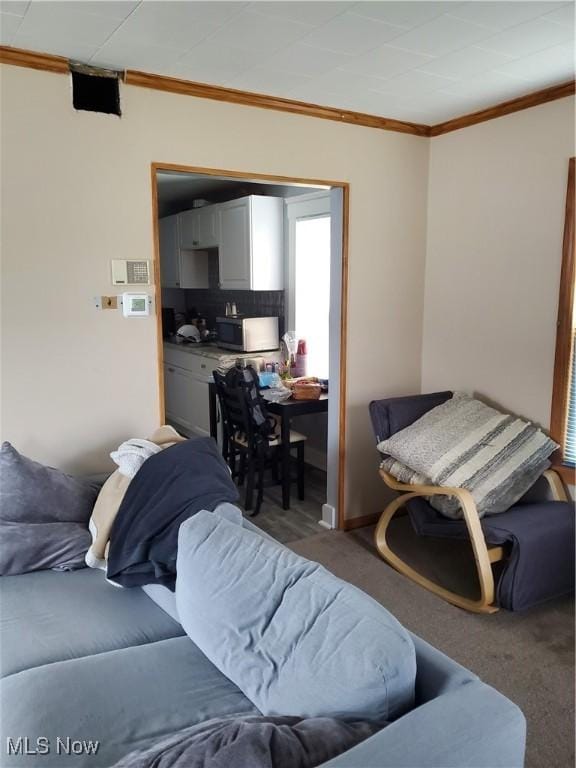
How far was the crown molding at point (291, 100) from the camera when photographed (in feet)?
8.36

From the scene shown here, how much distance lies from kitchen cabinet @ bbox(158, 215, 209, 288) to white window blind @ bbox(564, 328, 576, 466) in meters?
4.17

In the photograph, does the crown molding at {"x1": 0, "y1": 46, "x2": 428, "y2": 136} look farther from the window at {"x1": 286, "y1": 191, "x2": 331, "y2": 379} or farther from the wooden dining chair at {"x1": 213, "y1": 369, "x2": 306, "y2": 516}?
the wooden dining chair at {"x1": 213, "y1": 369, "x2": 306, "y2": 516}

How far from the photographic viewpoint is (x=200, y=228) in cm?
578

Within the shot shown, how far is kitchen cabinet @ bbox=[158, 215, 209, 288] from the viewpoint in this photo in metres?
6.35

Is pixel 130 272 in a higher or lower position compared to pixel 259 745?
higher

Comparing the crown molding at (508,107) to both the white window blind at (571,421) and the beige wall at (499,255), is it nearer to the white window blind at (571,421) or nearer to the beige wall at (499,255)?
the beige wall at (499,255)

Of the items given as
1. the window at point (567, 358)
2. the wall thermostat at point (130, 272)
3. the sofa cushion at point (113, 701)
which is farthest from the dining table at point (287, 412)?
the sofa cushion at point (113, 701)

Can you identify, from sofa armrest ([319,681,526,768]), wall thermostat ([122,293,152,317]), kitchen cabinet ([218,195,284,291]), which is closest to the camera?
sofa armrest ([319,681,526,768])

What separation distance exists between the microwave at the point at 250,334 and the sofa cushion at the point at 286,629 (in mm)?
3114

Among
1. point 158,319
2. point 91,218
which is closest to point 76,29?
point 91,218

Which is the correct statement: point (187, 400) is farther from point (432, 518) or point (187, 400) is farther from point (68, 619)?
point (68, 619)

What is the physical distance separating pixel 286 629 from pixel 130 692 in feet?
1.68

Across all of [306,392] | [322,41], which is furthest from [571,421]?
[322,41]

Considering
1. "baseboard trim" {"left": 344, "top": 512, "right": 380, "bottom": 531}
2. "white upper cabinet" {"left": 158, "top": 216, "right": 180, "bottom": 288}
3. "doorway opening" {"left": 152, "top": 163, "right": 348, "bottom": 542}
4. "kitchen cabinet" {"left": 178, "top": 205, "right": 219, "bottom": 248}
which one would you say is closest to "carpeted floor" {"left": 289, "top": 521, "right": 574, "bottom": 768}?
"baseboard trim" {"left": 344, "top": 512, "right": 380, "bottom": 531}
